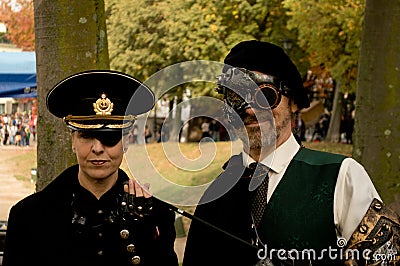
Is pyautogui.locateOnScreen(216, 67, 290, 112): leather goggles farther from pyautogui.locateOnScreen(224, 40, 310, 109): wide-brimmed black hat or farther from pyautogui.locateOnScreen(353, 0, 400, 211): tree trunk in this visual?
pyautogui.locateOnScreen(353, 0, 400, 211): tree trunk

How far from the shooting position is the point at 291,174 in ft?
12.0

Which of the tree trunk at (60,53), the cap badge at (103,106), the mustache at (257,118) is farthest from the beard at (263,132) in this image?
the tree trunk at (60,53)

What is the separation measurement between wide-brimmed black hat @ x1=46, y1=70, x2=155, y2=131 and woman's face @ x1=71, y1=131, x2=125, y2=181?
101mm

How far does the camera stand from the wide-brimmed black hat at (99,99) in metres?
3.82

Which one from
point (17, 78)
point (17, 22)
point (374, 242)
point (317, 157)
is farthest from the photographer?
point (17, 22)

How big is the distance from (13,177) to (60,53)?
20.3 metres

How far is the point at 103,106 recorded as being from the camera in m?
3.86

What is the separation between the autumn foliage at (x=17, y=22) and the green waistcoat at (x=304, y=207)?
36.6 metres

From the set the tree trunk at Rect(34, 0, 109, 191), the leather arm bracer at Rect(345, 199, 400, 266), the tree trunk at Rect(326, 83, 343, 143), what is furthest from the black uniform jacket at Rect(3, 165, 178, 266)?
the tree trunk at Rect(326, 83, 343, 143)

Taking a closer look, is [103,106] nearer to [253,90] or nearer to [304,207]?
[253,90]

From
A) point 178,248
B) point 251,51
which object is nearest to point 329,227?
point 251,51

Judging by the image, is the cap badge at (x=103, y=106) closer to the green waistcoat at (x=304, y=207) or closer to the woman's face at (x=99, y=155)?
the woman's face at (x=99, y=155)

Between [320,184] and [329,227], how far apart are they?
0.20 metres

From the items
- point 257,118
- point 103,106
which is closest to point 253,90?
point 257,118
